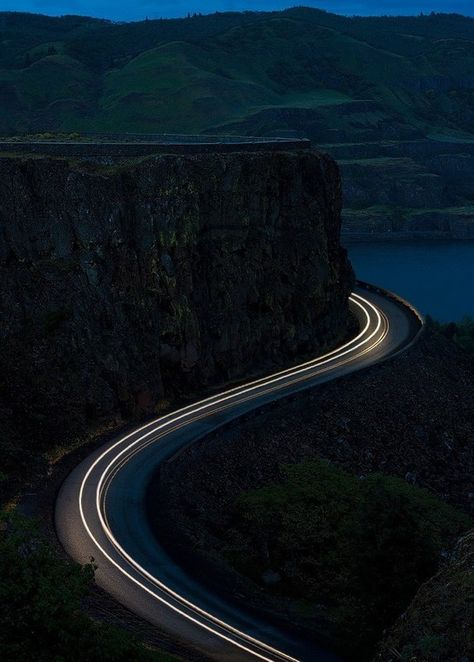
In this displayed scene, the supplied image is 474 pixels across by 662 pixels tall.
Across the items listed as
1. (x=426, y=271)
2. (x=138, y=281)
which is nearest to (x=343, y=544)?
(x=138, y=281)

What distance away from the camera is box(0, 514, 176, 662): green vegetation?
85.6 feet

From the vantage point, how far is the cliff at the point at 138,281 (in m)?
55.1

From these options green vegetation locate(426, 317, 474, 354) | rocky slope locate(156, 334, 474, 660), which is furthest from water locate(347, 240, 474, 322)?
rocky slope locate(156, 334, 474, 660)

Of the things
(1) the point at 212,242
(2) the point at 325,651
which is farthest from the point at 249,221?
(2) the point at 325,651

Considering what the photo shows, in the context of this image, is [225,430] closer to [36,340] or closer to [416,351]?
[36,340]

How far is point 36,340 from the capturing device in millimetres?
55156

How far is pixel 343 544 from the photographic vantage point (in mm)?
44156

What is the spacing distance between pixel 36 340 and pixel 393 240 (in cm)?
15004


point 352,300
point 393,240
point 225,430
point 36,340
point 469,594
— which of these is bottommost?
point 393,240

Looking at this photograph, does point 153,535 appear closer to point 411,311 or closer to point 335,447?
point 335,447

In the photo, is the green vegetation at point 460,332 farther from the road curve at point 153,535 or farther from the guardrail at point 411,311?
the road curve at point 153,535

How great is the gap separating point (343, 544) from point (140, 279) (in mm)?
22512

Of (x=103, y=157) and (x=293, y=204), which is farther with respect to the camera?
(x=293, y=204)

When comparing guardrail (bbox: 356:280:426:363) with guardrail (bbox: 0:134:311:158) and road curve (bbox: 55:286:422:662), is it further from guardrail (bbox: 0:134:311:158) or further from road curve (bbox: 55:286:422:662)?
guardrail (bbox: 0:134:311:158)
